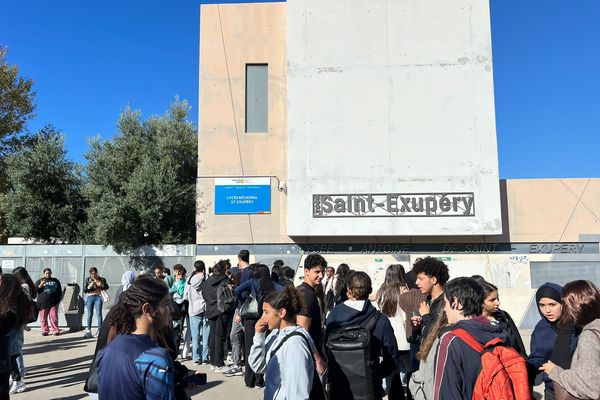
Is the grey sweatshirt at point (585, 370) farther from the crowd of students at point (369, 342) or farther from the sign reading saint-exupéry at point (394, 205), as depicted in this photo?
the sign reading saint-exupéry at point (394, 205)

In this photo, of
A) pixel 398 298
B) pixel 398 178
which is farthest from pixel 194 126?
pixel 398 298

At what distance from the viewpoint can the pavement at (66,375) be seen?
23.6 feet

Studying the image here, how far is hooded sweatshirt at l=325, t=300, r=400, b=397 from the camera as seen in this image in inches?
160

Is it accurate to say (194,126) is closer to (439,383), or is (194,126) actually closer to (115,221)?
(115,221)

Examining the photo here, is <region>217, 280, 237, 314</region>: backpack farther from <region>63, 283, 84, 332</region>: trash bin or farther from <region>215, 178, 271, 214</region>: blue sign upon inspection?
<region>63, 283, 84, 332</region>: trash bin

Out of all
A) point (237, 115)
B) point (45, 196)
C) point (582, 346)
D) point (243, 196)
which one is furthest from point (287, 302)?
point (45, 196)

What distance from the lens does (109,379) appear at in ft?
7.68

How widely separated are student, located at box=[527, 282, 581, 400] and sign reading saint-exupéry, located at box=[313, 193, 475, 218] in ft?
37.6

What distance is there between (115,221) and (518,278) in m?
13.6

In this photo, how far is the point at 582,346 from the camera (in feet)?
9.94

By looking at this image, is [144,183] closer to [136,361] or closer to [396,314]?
[396,314]

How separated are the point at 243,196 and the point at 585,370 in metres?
13.8

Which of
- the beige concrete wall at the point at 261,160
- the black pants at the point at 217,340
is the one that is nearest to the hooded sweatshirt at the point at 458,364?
the black pants at the point at 217,340

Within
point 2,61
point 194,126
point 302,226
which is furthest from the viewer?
point 2,61
